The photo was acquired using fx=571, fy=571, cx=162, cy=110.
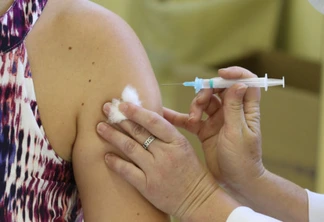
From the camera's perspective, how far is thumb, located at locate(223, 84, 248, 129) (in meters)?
1.15

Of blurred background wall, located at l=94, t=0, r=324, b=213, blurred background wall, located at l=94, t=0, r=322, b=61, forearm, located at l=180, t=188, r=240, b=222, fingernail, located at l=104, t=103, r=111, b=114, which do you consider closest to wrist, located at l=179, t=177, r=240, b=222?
forearm, located at l=180, t=188, r=240, b=222

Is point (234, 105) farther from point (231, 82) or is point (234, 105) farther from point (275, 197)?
point (275, 197)

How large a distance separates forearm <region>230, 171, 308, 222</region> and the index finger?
0.97 ft

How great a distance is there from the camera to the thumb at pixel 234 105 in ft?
3.76

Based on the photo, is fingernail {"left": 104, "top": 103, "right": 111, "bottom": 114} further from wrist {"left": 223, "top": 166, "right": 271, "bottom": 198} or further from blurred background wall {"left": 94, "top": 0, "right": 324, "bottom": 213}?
blurred background wall {"left": 94, "top": 0, "right": 324, "bottom": 213}

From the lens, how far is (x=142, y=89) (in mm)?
1056

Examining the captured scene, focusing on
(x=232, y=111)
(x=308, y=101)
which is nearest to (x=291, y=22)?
(x=308, y=101)

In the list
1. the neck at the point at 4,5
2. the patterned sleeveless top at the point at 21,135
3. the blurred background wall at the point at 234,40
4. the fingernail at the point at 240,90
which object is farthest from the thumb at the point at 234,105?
the blurred background wall at the point at 234,40

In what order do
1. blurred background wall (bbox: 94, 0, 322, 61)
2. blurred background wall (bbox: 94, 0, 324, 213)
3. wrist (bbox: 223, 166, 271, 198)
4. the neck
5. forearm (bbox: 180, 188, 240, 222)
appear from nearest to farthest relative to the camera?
the neck < forearm (bbox: 180, 188, 240, 222) < wrist (bbox: 223, 166, 271, 198) < blurred background wall (bbox: 94, 0, 324, 213) < blurred background wall (bbox: 94, 0, 322, 61)

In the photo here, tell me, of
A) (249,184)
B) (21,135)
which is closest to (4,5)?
(21,135)

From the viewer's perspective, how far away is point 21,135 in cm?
98

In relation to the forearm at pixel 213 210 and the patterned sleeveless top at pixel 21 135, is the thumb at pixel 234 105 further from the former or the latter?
the patterned sleeveless top at pixel 21 135

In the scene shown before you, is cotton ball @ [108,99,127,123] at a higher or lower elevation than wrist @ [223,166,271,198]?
Answer: higher

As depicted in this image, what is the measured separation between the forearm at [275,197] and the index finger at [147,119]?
11.7 inches
